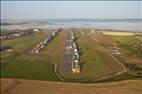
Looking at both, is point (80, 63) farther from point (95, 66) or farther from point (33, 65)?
point (33, 65)

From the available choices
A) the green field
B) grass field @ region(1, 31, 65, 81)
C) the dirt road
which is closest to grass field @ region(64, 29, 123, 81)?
the green field

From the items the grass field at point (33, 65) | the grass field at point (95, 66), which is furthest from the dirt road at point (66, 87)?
the grass field at point (95, 66)

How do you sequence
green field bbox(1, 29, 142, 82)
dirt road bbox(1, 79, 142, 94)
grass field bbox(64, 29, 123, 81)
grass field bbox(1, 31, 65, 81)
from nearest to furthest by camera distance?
dirt road bbox(1, 79, 142, 94)
grass field bbox(64, 29, 123, 81)
green field bbox(1, 29, 142, 82)
grass field bbox(1, 31, 65, 81)

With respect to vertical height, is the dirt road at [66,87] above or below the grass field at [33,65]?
above

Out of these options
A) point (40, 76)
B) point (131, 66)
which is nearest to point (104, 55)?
point (131, 66)

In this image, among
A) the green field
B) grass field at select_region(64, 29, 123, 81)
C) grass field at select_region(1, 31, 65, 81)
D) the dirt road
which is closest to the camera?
the dirt road

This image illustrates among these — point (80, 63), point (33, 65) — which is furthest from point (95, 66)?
point (33, 65)

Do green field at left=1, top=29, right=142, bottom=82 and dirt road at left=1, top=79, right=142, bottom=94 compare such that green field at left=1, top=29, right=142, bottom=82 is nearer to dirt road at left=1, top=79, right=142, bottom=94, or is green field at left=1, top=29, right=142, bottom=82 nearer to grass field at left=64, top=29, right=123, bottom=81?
grass field at left=64, top=29, right=123, bottom=81

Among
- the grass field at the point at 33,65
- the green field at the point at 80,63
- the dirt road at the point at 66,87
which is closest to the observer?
the dirt road at the point at 66,87

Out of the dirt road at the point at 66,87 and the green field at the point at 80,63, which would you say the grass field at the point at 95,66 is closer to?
the green field at the point at 80,63
